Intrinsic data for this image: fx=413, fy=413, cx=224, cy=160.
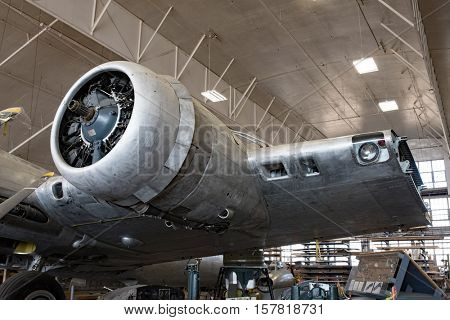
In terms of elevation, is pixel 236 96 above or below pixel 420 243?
above

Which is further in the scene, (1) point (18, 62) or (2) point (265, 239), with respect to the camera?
(1) point (18, 62)

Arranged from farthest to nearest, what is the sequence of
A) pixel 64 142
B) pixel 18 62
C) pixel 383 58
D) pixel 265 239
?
1. pixel 383 58
2. pixel 18 62
3. pixel 265 239
4. pixel 64 142

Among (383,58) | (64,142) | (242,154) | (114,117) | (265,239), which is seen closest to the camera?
(114,117)

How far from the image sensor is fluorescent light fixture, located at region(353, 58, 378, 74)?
13.4 m

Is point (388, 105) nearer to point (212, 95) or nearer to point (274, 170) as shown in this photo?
point (212, 95)

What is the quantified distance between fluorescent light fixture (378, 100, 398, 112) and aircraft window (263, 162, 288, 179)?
47.7 ft

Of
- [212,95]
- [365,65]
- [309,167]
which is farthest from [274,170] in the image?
[365,65]

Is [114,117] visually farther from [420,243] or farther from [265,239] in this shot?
[420,243]

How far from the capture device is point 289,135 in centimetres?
1959

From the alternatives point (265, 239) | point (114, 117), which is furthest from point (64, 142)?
point (265, 239)
